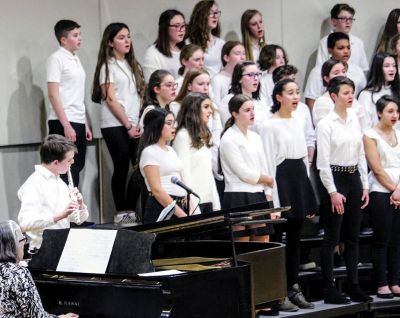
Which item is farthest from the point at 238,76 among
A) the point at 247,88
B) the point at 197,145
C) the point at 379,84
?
the point at 379,84

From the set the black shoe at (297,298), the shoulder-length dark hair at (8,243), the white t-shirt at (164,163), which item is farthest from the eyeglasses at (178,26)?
the shoulder-length dark hair at (8,243)

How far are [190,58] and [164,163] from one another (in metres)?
1.21

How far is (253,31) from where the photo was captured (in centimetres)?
835

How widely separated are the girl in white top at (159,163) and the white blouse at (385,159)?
1.76 meters

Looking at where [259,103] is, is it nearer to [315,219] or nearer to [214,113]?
[214,113]

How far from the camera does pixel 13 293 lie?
433 centimetres

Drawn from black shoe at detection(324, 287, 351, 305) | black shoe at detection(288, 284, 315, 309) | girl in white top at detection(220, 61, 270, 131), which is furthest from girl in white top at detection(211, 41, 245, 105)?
black shoe at detection(324, 287, 351, 305)

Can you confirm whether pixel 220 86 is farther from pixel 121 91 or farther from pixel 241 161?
pixel 241 161

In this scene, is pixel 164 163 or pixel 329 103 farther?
pixel 329 103

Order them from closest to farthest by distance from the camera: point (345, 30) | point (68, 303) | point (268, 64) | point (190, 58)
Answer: point (68, 303) → point (190, 58) → point (268, 64) → point (345, 30)

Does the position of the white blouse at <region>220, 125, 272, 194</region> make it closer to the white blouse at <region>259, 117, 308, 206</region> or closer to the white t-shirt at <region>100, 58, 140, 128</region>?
the white blouse at <region>259, 117, 308, 206</region>

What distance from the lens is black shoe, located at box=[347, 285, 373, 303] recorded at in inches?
292

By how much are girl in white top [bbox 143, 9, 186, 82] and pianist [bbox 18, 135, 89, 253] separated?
2218 millimetres

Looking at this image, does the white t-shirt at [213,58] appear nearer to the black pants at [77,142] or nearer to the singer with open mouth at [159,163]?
the black pants at [77,142]
